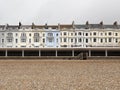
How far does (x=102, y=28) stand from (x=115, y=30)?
315cm

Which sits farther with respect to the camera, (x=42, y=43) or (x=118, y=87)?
(x=42, y=43)

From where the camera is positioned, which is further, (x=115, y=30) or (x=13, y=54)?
(x=115, y=30)

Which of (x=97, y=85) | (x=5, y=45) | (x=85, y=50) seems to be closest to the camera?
(x=97, y=85)

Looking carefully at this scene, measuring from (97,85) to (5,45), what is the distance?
71107mm

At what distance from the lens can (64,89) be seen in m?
15.2

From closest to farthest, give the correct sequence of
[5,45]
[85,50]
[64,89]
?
[64,89] < [85,50] < [5,45]

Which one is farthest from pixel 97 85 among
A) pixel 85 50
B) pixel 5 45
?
pixel 5 45

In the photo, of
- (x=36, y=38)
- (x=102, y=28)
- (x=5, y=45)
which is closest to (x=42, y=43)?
(x=36, y=38)

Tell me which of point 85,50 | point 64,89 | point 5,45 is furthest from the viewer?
point 5,45

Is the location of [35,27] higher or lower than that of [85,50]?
higher

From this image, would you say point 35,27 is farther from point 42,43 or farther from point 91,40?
point 91,40

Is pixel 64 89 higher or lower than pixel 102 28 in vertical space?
lower

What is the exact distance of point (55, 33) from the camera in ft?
288

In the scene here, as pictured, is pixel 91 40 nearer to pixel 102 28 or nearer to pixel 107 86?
pixel 102 28
